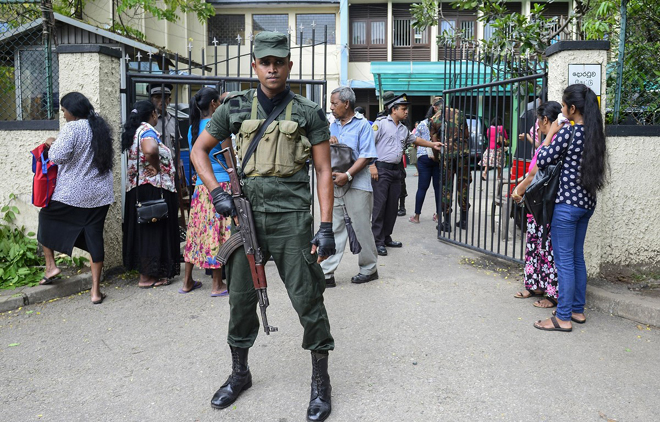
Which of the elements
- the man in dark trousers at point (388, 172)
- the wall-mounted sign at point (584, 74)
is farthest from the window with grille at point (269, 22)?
the wall-mounted sign at point (584, 74)

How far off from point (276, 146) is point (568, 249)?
101 inches

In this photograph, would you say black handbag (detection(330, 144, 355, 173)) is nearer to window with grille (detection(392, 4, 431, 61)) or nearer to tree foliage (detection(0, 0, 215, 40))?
tree foliage (detection(0, 0, 215, 40))

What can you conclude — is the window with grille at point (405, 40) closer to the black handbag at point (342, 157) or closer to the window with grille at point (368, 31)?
the window with grille at point (368, 31)

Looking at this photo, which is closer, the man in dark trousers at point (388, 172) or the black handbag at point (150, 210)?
the black handbag at point (150, 210)

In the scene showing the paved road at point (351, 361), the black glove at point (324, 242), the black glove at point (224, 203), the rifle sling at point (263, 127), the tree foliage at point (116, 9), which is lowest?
the paved road at point (351, 361)

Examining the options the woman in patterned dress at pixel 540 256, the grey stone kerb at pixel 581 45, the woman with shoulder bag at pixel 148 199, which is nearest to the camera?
the woman in patterned dress at pixel 540 256

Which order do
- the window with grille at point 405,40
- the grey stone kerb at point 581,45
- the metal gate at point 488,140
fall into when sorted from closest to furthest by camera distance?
the grey stone kerb at point 581,45
the metal gate at point 488,140
the window with grille at point 405,40

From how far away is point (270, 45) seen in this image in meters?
3.14

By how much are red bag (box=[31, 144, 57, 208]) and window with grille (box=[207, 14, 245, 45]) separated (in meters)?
18.2

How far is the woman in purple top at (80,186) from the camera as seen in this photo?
508 centimetres

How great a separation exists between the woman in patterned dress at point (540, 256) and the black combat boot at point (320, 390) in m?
2.47

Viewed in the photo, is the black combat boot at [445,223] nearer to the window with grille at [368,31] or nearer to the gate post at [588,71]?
the gate post at [588,71]

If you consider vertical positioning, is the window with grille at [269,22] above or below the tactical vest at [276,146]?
above

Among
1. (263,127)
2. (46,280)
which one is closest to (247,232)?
(263,127)
